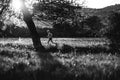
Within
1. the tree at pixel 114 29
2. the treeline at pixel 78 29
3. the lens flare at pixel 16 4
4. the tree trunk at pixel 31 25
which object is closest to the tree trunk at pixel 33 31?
the tree trunk at pixel 31 25

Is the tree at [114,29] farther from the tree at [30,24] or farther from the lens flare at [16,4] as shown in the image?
the lens flare at [16,4]

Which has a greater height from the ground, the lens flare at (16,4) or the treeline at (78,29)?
the lens flare at (16,4)

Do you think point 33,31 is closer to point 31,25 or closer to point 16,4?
point 31,25

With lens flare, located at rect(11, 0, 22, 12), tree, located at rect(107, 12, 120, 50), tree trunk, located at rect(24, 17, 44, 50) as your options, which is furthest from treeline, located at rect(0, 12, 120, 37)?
lens flare, located at rect(11, 0, 22, 12)

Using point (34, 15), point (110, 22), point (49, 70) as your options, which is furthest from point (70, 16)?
point (49, 70)

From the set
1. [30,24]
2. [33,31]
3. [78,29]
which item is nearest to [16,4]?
[30,24]

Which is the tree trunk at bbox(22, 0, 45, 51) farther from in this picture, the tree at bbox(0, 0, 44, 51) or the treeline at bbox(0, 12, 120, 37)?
the treeline at bbox(0, 12, 120, 37)

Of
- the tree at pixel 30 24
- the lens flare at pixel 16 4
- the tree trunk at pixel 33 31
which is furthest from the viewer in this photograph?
the tree trunk at pixel 33 31

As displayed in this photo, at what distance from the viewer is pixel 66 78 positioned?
4.75 m

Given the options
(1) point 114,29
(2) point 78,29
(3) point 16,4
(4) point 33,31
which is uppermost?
(3) point 16,4

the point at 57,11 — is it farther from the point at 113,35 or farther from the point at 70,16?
the point at 113,35

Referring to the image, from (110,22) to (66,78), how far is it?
1699cm

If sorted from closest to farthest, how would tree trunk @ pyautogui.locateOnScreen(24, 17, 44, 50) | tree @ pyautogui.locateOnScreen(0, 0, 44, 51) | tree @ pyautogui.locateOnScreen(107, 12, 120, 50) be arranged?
tree @ pyautogui.locateOnScreen(0, 0, 44, 51), tree trunk @ pyautogui.locateOnScreen(24, 17, 44, 50), tree @ pyautogui.locateOnScreen(107, 12, 120, 50)

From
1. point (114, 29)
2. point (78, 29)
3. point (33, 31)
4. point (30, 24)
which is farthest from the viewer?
point (78, 29)
